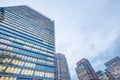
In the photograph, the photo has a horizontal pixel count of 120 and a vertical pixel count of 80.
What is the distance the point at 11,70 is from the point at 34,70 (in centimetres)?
1011

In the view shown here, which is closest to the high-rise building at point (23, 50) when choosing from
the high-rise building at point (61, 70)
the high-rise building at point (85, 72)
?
the high-rise building at point (61, 70)

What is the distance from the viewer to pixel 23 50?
52.5m

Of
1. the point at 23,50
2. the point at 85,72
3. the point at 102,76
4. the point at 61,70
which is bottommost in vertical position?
the point at 23,50

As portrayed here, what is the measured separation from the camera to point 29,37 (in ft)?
209

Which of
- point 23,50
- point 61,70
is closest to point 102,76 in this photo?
point 61,70

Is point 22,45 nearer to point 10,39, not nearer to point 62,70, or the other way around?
point 10,39

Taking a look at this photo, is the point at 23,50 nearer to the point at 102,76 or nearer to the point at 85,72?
the point at 85,72

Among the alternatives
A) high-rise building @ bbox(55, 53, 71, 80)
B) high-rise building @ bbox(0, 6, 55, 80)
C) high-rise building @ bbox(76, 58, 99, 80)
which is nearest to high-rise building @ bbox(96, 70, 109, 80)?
high-rise building @ bbox(76, 58, 99, 80)

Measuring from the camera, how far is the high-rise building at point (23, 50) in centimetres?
4169

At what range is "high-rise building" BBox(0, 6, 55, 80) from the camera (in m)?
41.7

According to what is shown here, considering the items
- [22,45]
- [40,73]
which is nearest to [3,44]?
[22,45]

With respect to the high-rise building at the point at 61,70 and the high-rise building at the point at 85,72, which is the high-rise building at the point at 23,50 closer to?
the high-rise building at the point at 61,70

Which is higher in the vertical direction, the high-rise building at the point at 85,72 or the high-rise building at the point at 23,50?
the high-rise building at the point at 85,72

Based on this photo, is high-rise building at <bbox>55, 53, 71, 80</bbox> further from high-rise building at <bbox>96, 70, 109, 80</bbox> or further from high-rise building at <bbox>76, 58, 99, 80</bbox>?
high-rise building at <bbox>96, 70, 109, 80</bbox>
